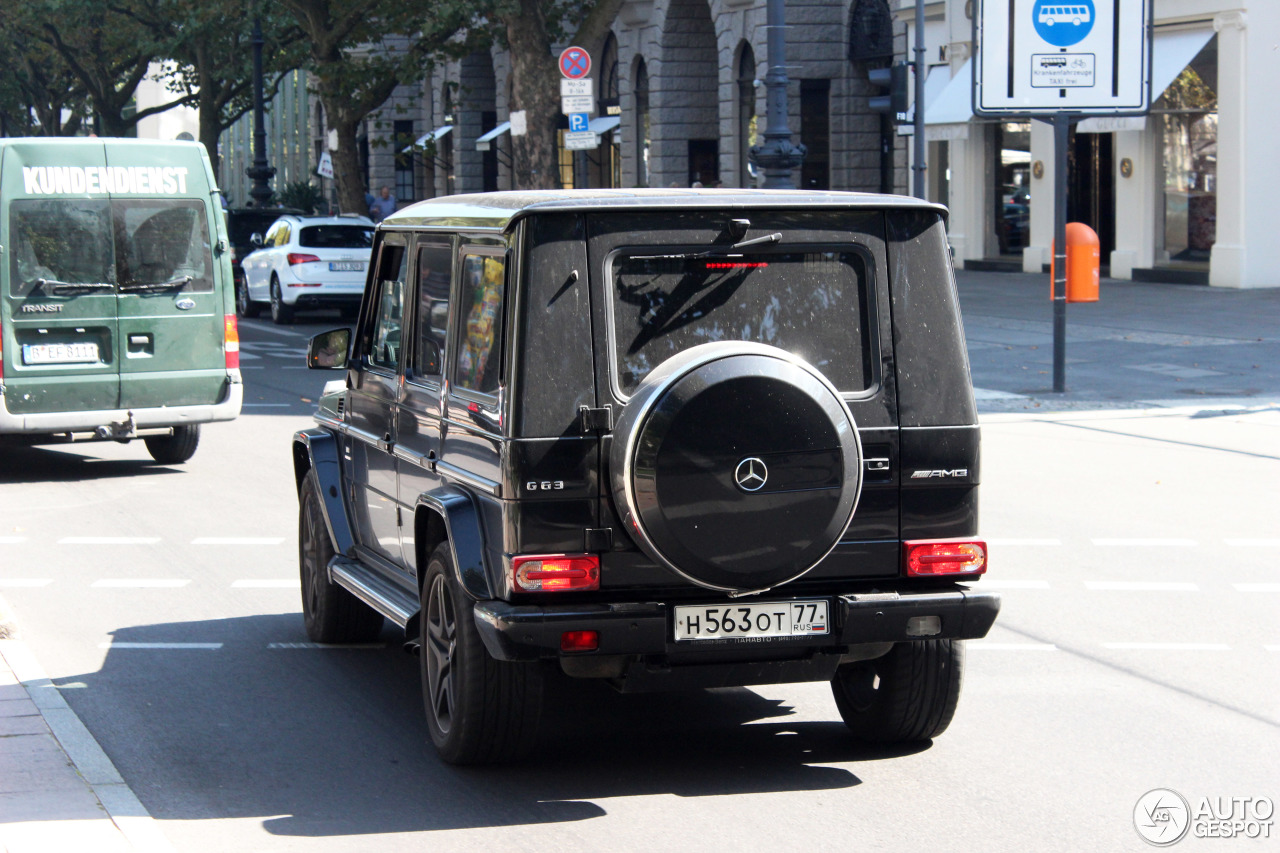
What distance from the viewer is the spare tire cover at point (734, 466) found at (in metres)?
4.94

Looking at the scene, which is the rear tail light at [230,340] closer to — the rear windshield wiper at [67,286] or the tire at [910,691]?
the rear windshield wiper at [67,286]

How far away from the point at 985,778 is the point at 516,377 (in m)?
1.92

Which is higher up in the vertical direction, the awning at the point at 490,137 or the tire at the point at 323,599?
the awning at the point at 490,137

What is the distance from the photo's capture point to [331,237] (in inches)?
1048

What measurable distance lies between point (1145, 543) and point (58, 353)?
7.47 metres

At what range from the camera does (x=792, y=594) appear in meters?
5.23

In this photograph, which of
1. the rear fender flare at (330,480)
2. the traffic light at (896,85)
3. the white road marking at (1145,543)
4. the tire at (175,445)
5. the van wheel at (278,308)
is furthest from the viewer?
the van wheel at (278,308)

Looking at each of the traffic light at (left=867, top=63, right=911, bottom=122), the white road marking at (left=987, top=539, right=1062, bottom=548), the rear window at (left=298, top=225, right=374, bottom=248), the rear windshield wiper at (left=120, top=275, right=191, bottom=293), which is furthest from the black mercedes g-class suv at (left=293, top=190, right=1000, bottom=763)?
the rear window at (left=298, top=225, right=374, bottom=248)

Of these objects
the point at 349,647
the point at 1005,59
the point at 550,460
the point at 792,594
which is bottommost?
the point at 349,647

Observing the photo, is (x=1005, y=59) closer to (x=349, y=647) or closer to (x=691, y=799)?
(x=349, y=647)

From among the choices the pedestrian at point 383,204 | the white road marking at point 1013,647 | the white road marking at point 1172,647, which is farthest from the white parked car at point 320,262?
the white road marking at point 1172,647

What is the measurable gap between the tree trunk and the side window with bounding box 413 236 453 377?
21.2 m

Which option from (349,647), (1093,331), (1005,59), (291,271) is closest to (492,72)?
(291,271)

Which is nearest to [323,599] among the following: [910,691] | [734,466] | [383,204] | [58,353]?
[910,691]
